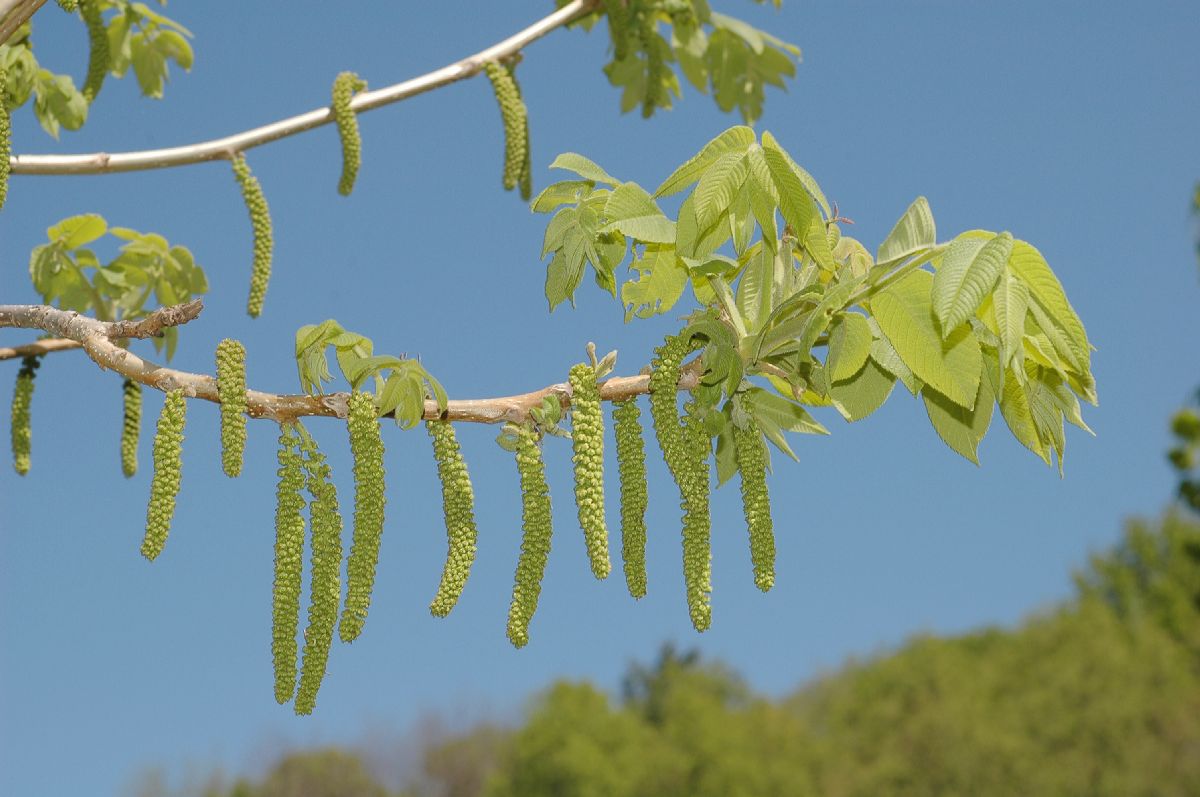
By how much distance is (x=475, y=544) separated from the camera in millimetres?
3393

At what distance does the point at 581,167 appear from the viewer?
3686mm

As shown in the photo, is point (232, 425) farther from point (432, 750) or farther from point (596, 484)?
point (432, 750)

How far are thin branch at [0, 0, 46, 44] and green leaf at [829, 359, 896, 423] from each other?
2.60 meters

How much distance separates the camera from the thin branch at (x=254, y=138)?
523cm

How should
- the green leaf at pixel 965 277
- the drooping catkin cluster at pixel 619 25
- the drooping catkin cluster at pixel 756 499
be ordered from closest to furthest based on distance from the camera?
the green leaf at pixel 965 277 → the drooping catkin cluster at pixel 756 499 → the drooping catkin cluster at pixel 619 25

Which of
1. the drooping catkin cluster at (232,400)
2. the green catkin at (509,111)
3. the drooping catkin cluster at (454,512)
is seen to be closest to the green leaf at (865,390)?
the drooping catkin cluster at (454,512)

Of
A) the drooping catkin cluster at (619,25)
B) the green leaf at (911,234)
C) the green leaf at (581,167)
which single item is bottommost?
the green leaf at (911,234)

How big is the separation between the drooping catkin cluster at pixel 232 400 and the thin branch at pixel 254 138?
7.50 ft

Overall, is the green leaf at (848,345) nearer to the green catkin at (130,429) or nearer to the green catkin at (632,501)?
the green catkin at (632,501)

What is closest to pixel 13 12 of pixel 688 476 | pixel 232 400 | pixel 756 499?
pixel 232 400

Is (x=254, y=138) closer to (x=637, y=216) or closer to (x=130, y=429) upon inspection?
(x=130, y=429)

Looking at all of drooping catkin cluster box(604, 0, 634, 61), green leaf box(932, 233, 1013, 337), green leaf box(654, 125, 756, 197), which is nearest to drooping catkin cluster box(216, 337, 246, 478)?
green leaf box(654, 125, 756, 197)

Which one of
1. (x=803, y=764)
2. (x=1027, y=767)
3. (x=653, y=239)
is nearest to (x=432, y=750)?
(x=803, y=764)

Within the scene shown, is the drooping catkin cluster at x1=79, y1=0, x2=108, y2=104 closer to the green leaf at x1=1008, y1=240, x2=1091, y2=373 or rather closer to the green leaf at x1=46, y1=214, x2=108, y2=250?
the green leaf at x1=46, y1=214, x2=108, y2=250
